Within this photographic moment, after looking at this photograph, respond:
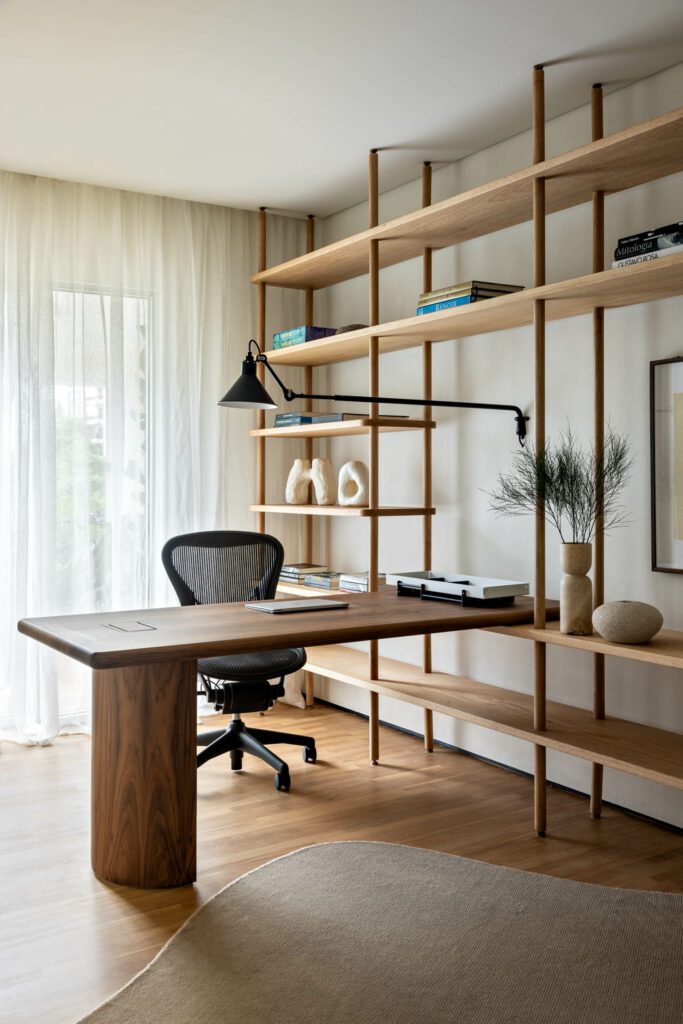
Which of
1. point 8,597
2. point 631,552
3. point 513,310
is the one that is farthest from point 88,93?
point 631,552

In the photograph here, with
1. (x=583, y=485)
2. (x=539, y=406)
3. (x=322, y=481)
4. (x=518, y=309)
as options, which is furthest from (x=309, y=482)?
(x=583, y=485)

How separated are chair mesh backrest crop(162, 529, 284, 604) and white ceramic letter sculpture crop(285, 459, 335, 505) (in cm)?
48

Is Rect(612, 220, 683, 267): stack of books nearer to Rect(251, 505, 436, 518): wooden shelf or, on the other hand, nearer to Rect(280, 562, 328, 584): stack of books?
Rect(251, 505, 436, 518): wooden shelf

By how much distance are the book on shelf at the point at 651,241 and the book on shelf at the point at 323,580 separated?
197 cm

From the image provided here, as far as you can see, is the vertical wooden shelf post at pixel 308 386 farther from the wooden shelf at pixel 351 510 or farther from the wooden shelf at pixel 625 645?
the wooden shelf at pixel 625 645

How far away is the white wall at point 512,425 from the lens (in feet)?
10.2

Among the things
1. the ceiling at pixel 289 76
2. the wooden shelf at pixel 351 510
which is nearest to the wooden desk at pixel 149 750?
the wooden shelf at pixel 351 510

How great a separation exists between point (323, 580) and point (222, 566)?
1.79 ft

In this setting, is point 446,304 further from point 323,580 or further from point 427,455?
point 323,580

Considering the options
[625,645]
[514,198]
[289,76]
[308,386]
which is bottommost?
[625,645]

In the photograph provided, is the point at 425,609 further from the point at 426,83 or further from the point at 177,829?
the point at 426,83

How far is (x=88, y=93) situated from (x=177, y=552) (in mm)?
1775

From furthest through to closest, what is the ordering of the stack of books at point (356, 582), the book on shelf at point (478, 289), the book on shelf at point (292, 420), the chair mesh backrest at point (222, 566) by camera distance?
the book on shelf at point (292, 420)
the stack of books at point (356, 582)
the chair mesh backrest at point (222, 566)
the book on shelf at point (478, 289)

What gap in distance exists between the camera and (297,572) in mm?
4402
